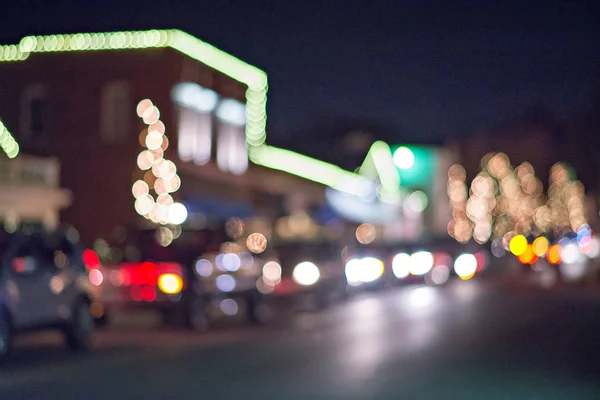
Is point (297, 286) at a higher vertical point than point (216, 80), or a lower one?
lower

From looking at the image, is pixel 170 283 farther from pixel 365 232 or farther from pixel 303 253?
pixel 365 232

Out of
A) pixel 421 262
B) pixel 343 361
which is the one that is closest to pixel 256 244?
pixel 421 262

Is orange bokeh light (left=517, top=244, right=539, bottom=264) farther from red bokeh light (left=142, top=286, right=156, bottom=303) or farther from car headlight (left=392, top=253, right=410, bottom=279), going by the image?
red bokeh light (left=142, top=286, right=156, bottom=303)

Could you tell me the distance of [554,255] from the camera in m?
38.7

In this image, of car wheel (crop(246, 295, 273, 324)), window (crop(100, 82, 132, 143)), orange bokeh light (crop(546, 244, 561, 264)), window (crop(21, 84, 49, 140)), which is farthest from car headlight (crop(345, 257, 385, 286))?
window (crop(21, 84, 49, 140))

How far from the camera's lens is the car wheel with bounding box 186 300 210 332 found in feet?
64.5

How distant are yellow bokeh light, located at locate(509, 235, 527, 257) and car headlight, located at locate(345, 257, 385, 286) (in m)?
11.3

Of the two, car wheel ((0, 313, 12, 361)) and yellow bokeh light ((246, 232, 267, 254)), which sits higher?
yellow bokeh light ((246, 232, 267, 254))

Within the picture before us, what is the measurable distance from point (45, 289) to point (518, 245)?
3044 cm

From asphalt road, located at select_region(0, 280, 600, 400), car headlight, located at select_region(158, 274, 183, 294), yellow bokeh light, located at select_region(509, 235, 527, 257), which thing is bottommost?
asphalt road, located at select_region(0, 280, 600, 400)

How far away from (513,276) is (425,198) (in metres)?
40.7

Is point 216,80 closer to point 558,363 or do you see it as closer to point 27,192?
point 27,192

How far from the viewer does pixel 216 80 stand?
1597 inches

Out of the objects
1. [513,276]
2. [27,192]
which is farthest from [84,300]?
[513,276]
